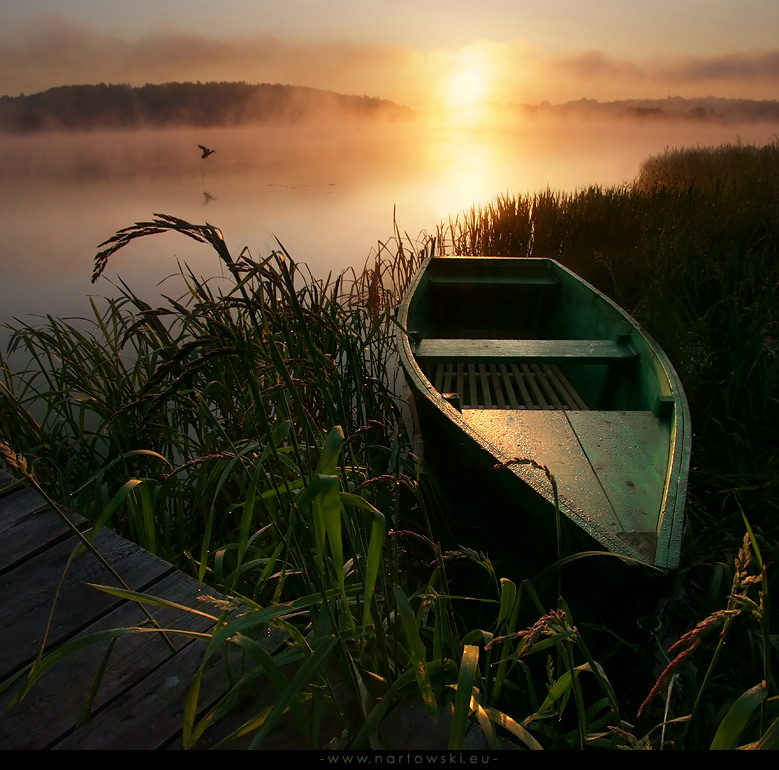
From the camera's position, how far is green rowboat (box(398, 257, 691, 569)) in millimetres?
1829

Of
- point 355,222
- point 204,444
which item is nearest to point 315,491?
point 204,444

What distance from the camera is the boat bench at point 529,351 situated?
122 inches

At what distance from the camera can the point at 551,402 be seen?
3615mm

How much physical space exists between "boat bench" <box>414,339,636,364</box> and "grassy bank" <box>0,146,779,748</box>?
0.41m

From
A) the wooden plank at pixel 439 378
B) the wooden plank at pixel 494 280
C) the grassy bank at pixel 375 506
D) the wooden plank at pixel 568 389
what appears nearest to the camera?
the grassy bank at pixel 375 506

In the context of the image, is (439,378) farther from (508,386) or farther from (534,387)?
(534,387)

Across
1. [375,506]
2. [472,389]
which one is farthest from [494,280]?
[375,506]

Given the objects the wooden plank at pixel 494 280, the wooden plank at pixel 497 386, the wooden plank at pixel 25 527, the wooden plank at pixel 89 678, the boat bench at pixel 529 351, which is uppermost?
the wooden plank at pixel 494 280

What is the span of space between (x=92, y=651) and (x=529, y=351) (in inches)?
99.4

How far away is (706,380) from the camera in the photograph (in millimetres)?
3574

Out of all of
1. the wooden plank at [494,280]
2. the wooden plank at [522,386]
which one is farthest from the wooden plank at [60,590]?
the wooden plank at [494,280]

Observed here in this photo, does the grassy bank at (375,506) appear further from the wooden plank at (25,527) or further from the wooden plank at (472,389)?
the wooden plank at (472,389)

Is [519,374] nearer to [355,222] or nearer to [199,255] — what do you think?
[199,255]

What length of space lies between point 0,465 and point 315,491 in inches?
103
